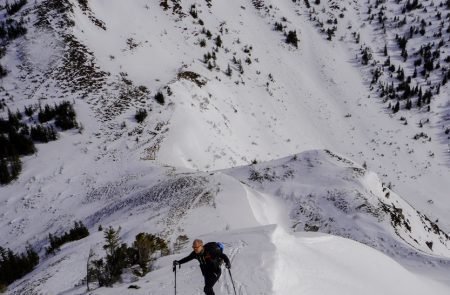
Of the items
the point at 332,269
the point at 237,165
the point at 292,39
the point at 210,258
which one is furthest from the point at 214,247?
the point at 292,39

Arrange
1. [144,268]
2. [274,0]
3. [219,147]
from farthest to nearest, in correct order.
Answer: [274,0]
[219,147]
[144,268]

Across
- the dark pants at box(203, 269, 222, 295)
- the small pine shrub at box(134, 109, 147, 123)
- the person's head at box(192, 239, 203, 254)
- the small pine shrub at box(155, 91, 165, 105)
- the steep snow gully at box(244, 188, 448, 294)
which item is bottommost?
the steep snow gully at box(244, 188, 448, 294)

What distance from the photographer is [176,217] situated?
10.7 m

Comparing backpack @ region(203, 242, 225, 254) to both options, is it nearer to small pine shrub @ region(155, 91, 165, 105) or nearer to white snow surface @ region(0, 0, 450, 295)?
white snow surface @ region(0, 0, 450, 295)

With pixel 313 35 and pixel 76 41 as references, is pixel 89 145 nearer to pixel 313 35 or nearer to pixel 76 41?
pixel 76 41

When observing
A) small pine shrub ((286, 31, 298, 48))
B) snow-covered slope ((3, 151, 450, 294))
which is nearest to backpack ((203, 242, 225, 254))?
snow-covered slope ((3, 151, 450, 294))

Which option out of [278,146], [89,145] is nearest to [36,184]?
[89,145]

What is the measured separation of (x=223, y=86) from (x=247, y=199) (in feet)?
34.8

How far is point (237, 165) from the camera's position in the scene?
16.3m

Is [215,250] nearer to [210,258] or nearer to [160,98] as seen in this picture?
[210,258]

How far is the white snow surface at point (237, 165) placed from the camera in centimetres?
828

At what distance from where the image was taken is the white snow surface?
8.28m

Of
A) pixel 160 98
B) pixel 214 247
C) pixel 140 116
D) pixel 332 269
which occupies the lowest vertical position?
pixel 332 269

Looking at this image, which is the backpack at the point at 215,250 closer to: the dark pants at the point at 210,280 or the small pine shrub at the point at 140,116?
the dark pants at the point at 210,280
